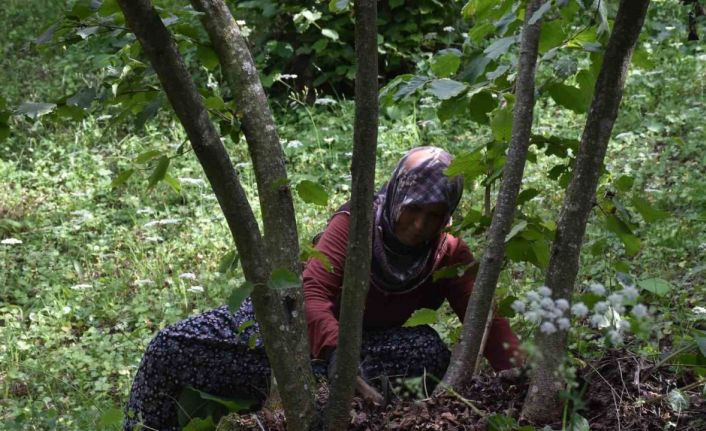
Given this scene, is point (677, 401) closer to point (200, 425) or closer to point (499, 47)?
point (499, 47)

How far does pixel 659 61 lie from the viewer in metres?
6.58

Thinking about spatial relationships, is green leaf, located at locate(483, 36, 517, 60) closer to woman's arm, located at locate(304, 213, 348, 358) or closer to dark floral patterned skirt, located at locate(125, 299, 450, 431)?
woman's arm, located at locate(304, 213, 348, 358)

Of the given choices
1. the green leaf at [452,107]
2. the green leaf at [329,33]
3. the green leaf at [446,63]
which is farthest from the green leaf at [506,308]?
the green leaf at [329,33]

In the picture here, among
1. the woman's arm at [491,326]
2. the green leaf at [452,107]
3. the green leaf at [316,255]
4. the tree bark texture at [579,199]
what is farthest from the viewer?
the woman's arm at [491,326]

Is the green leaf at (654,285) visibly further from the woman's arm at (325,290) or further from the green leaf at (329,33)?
the green leaf at (329,33)

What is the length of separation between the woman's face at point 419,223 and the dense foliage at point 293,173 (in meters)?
0.30

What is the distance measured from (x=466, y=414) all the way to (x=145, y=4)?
117 cm

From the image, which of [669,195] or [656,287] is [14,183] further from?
[656,287]

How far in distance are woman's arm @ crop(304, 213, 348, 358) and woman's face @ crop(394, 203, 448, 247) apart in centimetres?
20

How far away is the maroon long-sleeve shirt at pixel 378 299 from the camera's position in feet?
9.80

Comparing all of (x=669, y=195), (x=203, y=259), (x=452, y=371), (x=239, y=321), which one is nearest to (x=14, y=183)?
(x=203, y=259)

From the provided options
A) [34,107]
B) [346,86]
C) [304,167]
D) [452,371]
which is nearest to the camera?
[34,107]

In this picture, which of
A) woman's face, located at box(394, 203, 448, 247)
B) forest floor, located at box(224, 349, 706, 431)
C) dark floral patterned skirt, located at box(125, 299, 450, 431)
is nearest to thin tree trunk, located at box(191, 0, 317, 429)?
forest floor, located at box(224, 349, 706, 431)

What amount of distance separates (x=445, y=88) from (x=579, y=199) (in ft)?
1.45
